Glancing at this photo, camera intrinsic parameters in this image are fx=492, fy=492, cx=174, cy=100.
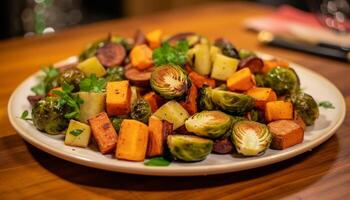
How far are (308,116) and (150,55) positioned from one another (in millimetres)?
628

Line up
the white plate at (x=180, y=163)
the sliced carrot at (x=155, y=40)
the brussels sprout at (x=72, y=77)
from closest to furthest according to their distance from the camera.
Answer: the white plate at (x=180, y=163)
the brussels sprout at (x=72, y=77)
the sliced carrot at (x=155, y=40)

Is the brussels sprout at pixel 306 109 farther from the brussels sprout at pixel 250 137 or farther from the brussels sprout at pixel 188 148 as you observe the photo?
the brussels sprout at pixel 188 148

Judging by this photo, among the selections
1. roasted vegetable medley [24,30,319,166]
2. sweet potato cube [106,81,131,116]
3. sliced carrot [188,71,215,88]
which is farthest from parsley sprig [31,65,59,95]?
sliced carrot [188,71,215,88]

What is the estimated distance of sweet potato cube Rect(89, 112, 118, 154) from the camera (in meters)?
1.46

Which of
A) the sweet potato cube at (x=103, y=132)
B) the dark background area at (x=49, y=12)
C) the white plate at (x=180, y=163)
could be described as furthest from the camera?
the dark background area at (x=49, y=12)

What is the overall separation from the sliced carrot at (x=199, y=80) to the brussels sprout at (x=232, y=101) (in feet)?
0.42

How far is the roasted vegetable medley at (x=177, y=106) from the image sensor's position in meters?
1.45

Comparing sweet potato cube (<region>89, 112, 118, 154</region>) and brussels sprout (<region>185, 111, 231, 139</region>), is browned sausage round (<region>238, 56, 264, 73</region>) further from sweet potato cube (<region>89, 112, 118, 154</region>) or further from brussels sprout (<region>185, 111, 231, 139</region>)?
sweet potato cube (<region>89, 112, 118, 154</region>)

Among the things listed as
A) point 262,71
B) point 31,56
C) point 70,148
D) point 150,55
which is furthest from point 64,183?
point 31,56

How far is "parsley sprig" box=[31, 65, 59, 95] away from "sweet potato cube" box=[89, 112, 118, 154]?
17.2 inches

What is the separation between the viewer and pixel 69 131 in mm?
1522

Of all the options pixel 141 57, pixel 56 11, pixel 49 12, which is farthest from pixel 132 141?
pixel 56 11

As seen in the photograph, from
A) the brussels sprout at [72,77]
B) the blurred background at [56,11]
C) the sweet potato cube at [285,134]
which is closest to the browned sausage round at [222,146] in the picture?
the sweet potato cube at [285,134]

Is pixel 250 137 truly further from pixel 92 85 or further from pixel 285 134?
pixel 92 85
